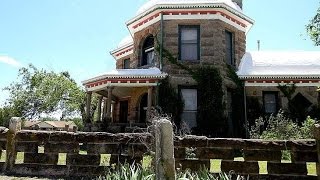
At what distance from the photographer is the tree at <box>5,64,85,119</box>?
43.3 meters

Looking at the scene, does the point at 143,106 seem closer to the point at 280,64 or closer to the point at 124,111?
the point at 124,111

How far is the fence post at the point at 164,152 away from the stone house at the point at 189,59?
37.7 feet

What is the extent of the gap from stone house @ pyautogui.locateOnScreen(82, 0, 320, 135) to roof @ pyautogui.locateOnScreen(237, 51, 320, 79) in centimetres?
11

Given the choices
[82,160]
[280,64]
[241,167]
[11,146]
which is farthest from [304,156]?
[280,64]

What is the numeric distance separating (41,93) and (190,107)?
104 feet

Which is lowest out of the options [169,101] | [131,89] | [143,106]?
[143,106]

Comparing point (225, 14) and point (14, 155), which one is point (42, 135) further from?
point (225, 14)

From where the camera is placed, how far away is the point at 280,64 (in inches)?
732

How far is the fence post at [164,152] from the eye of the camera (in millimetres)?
3977

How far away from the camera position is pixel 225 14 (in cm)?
1697

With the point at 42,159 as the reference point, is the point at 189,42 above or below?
above

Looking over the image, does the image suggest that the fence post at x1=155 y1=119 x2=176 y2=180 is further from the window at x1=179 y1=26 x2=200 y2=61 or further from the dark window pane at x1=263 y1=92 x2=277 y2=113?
the dark window pane at x1=263 y1=92 x2=277 y2=113

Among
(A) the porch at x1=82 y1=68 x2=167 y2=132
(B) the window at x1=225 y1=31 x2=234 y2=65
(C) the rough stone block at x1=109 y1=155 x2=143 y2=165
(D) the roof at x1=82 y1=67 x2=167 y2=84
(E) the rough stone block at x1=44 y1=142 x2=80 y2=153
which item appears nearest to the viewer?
(C) the rough stone block at x1=109 y1=155 x2=143 y2=165

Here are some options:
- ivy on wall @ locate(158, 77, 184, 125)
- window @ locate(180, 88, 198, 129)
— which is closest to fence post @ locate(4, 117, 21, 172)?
ivy on wall @ locate(158, 77, 184, 125)
